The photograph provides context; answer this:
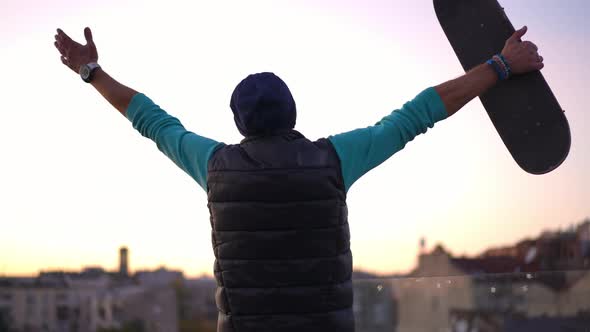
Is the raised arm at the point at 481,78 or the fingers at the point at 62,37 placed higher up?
the fingers at the point at 62,37

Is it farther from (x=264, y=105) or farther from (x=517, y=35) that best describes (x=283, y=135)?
(x=517, y=35)

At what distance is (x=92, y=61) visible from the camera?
125 inches

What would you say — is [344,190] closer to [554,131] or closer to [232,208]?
[232,208]

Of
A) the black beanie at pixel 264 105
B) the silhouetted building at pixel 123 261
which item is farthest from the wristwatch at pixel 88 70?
the silhouetted building at pixel 123 261

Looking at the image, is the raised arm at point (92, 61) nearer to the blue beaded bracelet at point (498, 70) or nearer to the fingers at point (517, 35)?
the blue beaded bracelet at point (498, 70)

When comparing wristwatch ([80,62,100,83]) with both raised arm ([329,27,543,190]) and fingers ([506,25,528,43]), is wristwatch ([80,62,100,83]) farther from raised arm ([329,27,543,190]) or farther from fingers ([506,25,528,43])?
fingers ([506,25,528,43])

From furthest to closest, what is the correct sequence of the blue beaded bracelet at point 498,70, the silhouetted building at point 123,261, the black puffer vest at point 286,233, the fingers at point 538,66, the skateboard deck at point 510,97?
the silhouetted building at point 123,261 < the skateboard deck at point 510,97 < the fingers at point 538,66 < the blue beaded bracelet at point 498,70 < the black puffer vest at point 286,233

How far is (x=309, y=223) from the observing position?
2.55 metres

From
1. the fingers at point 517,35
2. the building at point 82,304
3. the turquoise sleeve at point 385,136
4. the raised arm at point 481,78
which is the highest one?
the building at point 82,304

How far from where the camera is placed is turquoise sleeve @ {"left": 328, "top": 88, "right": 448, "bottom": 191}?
2.61m

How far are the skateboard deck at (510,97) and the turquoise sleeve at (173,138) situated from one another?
1466 mm

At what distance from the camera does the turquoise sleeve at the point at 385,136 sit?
2611mm

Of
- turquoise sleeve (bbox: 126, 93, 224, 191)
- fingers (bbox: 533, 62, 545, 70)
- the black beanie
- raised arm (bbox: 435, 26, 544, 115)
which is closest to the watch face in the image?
turquoise sleeve (bbox: 126, 93, 224, 191)

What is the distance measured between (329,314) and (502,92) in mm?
1520
